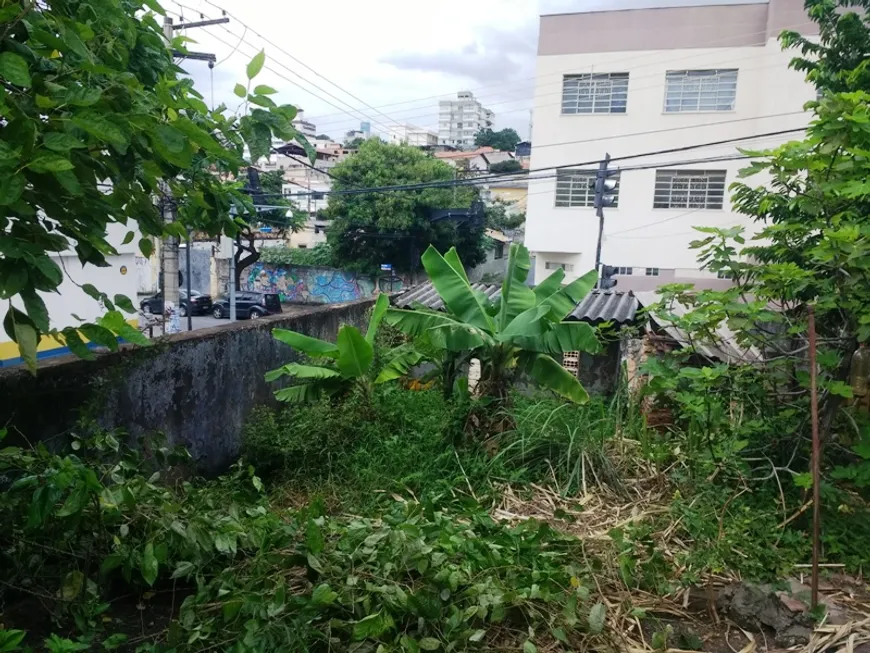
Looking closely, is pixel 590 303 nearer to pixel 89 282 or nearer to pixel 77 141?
pixel 89 282

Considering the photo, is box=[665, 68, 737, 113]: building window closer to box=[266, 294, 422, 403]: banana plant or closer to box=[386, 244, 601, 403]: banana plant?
box=[386, 244, 601, 403]: banana plant

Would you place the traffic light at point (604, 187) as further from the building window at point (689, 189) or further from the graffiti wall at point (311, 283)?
the graffiti wall at point (311, 283)

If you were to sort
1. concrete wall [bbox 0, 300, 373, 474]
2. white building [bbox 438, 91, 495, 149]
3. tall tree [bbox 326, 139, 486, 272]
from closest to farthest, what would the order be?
concrete wall [bbox 0, 300, 373, 474] → tall tree [bbox 326, 139, 486, 272] → white building [bbox 438, 91, 495, 149]

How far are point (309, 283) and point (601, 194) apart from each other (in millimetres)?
15446

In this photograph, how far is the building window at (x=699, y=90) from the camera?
17.7 metres

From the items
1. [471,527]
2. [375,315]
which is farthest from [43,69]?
[375,315]

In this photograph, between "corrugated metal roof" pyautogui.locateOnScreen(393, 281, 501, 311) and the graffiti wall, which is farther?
the graffiti wall

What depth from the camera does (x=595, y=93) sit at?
18.8 m

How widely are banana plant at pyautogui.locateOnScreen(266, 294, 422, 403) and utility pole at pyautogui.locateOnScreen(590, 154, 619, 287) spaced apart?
39.3ft

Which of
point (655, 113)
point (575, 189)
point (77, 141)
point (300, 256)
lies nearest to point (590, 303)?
point (77, 141)

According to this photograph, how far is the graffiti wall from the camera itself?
26.9 meters

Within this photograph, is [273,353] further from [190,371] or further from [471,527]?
[471,527]

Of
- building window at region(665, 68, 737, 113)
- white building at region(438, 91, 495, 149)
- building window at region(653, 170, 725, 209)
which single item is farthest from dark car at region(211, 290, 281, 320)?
white building at region(438, 91, 495, 149)

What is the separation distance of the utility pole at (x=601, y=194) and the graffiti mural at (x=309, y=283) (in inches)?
454
